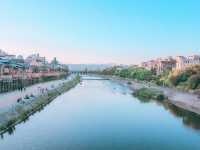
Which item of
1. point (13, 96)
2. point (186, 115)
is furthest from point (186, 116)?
point (13, 96)

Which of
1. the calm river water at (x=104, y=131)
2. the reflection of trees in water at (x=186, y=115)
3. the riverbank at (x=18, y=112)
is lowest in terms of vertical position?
the reflection of trees in water at (x=186, y=115)

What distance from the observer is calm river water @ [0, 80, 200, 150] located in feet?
59.0

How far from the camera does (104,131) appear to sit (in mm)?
21562

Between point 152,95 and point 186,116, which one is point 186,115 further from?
point 152,95

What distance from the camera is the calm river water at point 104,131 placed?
1797 cm

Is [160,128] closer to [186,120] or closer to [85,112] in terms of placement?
[186,120]

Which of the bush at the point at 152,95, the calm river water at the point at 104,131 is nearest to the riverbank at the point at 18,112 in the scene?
the calm river water at the point at 104,131

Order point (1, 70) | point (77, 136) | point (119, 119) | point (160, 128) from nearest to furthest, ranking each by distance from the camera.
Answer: point (77, 136) → point (160, 128) → point (119, 119) → point (1, 70)

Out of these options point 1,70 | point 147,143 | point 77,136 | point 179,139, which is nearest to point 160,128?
point 179,139

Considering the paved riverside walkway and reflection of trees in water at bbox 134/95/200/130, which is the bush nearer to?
reflection of trees in water at bbox 134/95/200/130

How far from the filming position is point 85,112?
98.3ft

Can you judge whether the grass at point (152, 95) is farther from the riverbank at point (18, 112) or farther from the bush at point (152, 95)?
the riverbank at point (18, 112)

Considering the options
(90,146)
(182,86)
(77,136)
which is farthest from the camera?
(182,86)

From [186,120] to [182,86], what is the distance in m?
23.4
